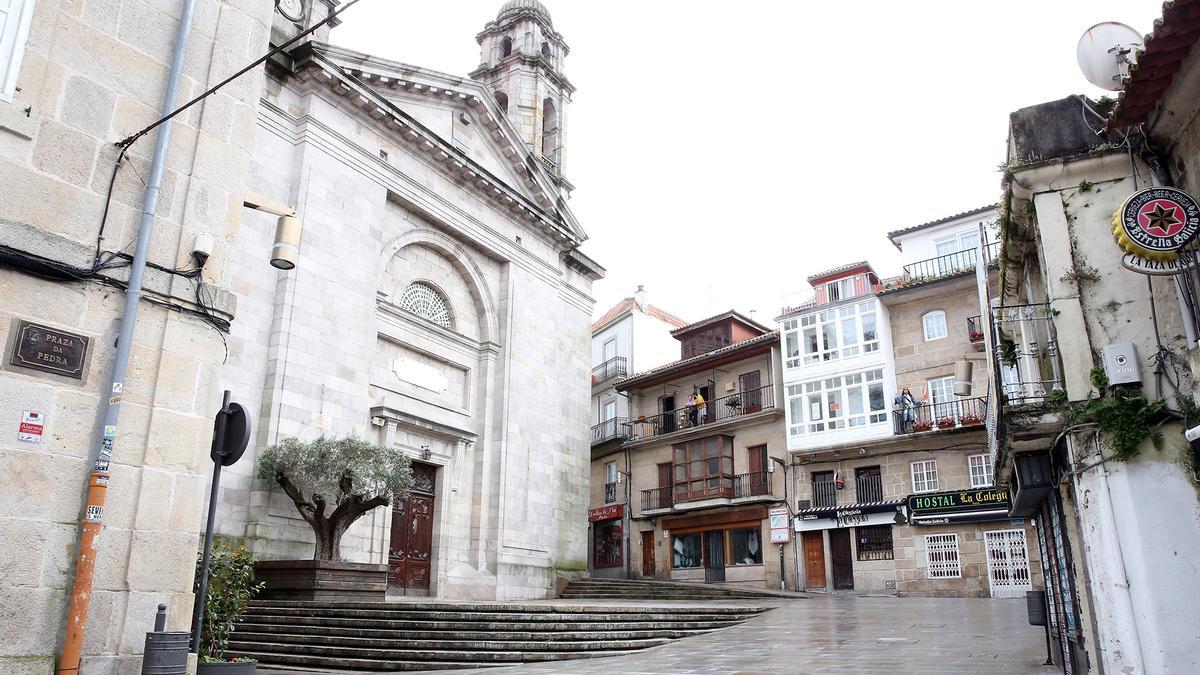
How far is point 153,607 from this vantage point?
6203 mm

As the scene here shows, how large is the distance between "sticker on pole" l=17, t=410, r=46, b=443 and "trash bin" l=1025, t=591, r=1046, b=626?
10.2 m

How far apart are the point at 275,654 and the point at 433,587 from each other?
332 inches

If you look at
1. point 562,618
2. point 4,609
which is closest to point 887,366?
point 562,618

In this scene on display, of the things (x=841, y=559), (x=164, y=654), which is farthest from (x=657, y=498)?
(x=164, y=654)

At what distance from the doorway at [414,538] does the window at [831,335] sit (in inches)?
545

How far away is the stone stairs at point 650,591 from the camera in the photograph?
2222 centimetres

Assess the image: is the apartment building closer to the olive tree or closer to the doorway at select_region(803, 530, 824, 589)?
the doorway at select_region(803, 530, 824, 589)

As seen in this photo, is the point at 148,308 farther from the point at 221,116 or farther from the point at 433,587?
the point at 433,587

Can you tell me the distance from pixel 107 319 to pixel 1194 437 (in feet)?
26.8

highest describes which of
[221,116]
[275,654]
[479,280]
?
[479,280]

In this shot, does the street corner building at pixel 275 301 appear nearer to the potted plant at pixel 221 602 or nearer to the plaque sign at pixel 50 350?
the plaque sign at pixel 50 350

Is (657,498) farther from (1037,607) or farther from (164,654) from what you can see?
(164,654)

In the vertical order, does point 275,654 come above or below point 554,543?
below

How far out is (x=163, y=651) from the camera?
577 centimetres
